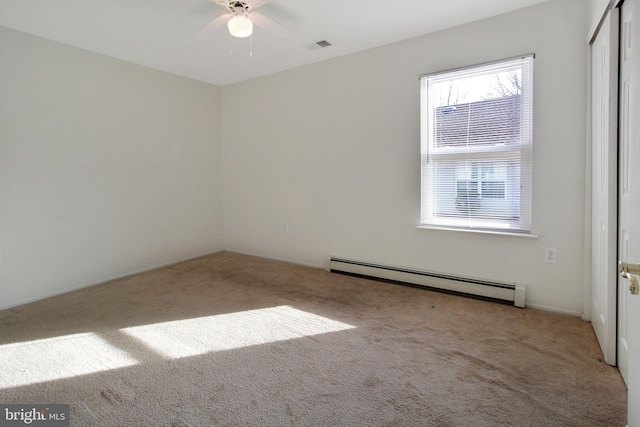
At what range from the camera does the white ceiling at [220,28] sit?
2.66 m

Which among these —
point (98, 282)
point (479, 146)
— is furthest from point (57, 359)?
point (479, 146)

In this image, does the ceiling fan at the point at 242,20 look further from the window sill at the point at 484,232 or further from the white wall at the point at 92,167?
the window sill at the point at 484,232

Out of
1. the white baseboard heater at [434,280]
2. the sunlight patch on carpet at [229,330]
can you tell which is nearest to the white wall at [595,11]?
the white baseboard heater at [434,280]

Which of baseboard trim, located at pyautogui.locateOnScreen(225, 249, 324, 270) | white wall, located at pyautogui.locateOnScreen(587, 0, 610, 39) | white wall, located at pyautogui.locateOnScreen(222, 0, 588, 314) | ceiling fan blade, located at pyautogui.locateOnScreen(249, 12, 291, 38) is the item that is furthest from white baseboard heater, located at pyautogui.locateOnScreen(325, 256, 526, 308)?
ceiling fan blade, located at pyautogui.locateOnScreen(249, 12, 291, 38)

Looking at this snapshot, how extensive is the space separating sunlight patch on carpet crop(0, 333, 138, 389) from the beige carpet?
0.04 ft

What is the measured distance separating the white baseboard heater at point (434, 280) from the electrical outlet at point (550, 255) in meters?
0.29

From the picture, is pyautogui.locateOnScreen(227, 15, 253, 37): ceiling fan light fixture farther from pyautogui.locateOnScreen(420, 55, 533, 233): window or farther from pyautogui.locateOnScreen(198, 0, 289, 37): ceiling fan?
pyautogui.locateOnScreen(420, 55, 533, 233): window

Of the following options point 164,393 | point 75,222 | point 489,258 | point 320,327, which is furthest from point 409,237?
point 75,222

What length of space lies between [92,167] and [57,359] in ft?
7.10

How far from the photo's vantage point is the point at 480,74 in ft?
9.92

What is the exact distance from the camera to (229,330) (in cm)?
257

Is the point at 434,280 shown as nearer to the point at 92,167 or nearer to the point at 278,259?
the point at 278,259

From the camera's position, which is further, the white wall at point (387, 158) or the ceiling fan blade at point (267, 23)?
the white wall at point (387, 158)

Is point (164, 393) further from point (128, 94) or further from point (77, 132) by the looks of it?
point (128, 94)
